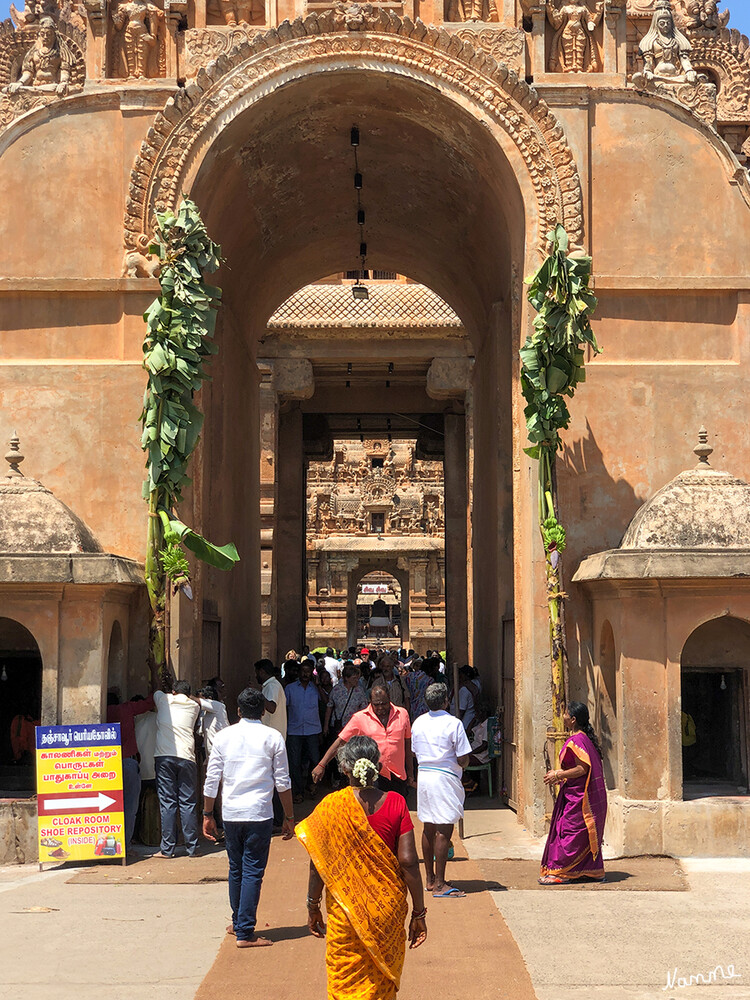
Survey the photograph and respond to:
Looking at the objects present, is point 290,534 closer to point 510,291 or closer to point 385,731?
point 510,291

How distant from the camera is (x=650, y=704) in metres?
10.2

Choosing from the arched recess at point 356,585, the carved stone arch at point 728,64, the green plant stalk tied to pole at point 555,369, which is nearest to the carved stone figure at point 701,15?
the carved stone arch at point 728,64

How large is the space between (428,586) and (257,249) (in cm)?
2846

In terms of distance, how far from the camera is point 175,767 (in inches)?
408

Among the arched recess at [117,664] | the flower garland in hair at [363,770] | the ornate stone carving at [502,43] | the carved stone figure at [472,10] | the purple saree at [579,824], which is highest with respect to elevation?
the carved stone figure at [472,10]

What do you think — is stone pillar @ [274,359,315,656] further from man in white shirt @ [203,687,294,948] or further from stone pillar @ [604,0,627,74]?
man in white shirt @ [203,687,294,948]

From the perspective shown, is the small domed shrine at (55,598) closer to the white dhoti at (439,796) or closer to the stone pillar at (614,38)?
the white dhoti at (439,796)

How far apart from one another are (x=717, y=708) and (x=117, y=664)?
5.66m

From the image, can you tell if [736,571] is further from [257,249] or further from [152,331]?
[257,249]

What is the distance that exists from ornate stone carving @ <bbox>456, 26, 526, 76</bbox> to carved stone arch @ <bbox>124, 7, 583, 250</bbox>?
0.93ft

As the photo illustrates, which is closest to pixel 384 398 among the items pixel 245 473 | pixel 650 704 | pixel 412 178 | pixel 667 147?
pixel 245 473

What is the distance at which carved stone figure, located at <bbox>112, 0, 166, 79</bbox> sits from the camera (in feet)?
39.3

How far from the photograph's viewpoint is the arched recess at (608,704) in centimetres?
1059

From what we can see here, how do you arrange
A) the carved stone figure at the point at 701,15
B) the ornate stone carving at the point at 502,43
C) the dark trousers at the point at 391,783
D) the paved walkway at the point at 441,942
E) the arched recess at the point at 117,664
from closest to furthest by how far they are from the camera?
1. the paved walkway at the point at 441,942
2. the dark trousers at the point at 391,783
3. the arched recess at the point at 117,664
4. the ornate stone carving at the point at 502,43
5. the carved stone figure at the point at 701,15
